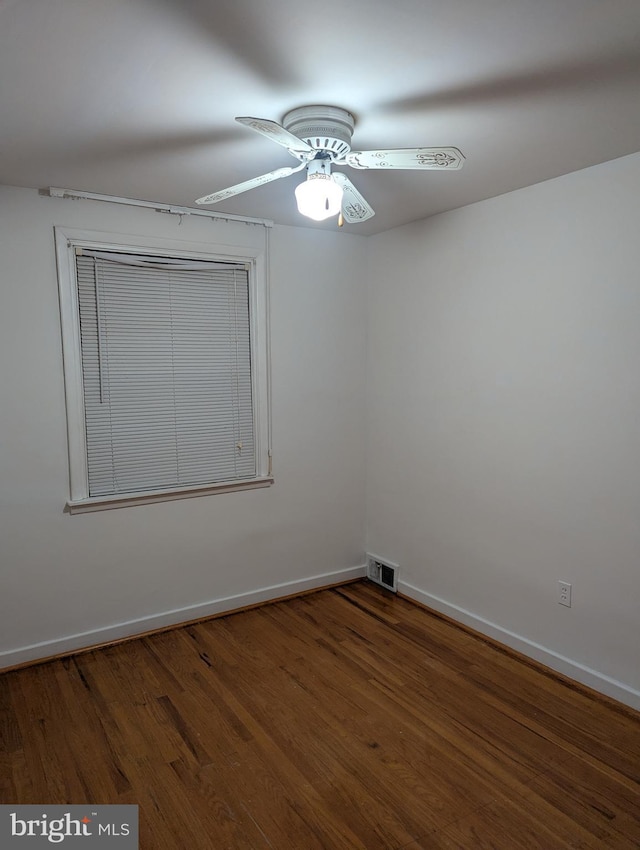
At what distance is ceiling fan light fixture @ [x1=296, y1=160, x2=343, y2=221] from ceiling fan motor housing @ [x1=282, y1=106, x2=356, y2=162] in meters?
0.07

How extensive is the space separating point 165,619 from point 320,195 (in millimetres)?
2557

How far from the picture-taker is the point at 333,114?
1.95 meters

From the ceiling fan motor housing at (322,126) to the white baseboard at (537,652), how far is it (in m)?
2.60

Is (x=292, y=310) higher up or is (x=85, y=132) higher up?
(x=85, y=132)

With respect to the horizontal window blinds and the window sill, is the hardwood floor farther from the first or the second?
the horizontal window blinds

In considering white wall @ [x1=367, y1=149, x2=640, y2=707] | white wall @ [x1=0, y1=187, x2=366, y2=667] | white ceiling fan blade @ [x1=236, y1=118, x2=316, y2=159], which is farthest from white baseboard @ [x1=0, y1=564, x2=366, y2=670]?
white ceiling fan blade @ [x1=236, y1=118, x2=316, y2=159]

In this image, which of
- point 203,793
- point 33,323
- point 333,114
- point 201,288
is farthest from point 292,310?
point 203,793

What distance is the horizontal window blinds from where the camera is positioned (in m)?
3.07

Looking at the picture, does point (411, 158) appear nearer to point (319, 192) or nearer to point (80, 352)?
point (319, 192)

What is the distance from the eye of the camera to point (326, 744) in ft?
7.75

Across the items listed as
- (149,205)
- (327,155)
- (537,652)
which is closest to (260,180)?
(327,155)

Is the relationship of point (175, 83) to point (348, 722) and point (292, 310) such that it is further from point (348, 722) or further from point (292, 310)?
point (348, 722)

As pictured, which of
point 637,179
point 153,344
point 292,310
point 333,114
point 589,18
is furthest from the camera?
point 292,310

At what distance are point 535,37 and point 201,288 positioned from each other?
2.24 m
